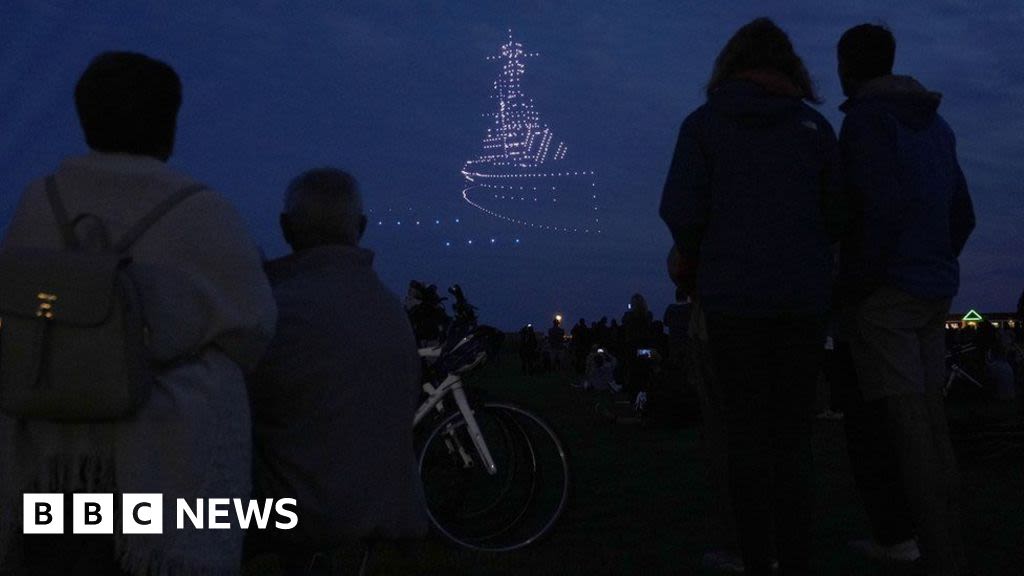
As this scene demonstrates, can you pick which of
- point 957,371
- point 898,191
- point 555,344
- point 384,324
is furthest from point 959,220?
point 555,344

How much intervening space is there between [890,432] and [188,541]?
9.52 feet

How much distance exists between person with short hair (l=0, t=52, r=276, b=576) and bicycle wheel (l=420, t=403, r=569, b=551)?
3.20 meters

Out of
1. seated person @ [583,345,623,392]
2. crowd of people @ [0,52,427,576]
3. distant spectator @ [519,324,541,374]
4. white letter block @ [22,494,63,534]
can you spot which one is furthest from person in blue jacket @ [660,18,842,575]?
distant spectator @ [519,324,541,374]

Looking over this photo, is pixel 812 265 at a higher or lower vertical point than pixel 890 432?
higher

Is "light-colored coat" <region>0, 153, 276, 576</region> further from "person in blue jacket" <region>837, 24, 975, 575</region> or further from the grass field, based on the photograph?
"person in blue jacket" <region>837, 24, 975, 575</region>

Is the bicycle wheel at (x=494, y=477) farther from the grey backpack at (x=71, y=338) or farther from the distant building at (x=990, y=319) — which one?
the distant building at (x=990, y=319)

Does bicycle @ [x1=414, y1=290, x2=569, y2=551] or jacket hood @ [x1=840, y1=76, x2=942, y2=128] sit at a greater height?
jacket hood @ [x1=840, y1=76, x2=942, y2=128]

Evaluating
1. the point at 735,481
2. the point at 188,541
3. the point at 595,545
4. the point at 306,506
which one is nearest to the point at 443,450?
the point at 595,545

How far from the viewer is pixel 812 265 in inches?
150

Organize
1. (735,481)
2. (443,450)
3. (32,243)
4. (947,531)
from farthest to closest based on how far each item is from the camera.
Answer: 1. (443,450)
2. (947,531)
3. (735,481)
4. (32,243)

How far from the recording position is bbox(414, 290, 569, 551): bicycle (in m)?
5.59

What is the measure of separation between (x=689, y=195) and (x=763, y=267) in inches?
14.5

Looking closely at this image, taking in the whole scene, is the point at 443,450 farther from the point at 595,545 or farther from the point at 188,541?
the point at 188,541

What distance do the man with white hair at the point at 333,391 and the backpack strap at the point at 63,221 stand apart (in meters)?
0.75
